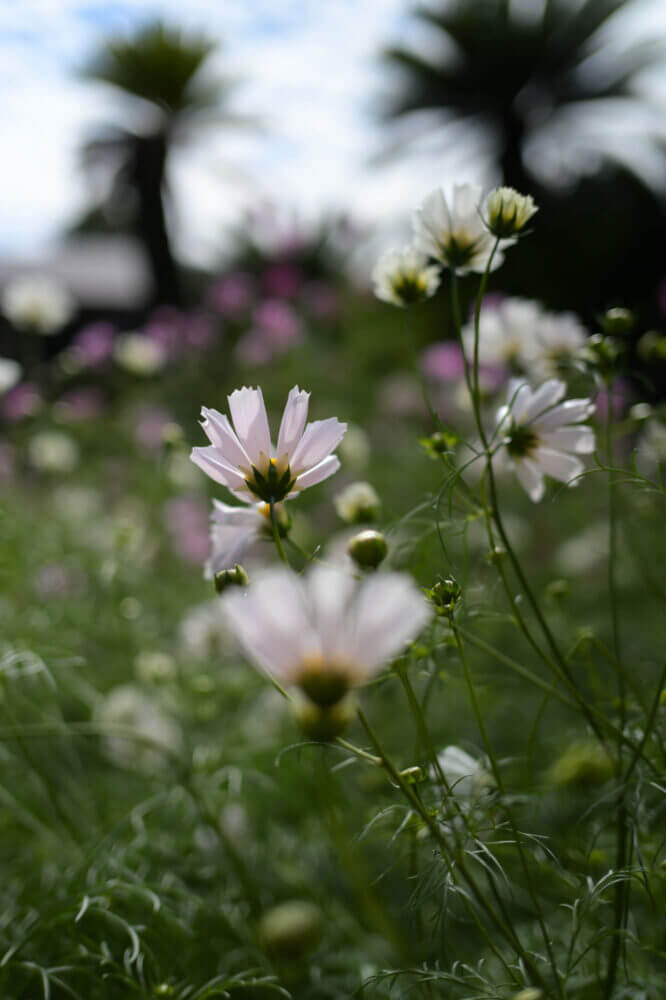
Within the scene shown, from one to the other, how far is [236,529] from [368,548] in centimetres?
11

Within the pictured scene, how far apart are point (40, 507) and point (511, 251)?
2.97 metres

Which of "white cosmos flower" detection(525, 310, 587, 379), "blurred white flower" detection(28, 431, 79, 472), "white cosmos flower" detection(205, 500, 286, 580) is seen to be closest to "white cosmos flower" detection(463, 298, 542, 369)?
"white cosmos flower" detection(525, 310, 587, 379)

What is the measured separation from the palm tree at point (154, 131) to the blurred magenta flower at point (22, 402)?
123 inches

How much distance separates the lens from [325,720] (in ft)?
0.97

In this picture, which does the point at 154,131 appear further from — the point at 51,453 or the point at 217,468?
the point at 217,468

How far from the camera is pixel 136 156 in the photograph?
605cm

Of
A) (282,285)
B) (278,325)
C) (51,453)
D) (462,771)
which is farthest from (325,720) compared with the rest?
(282,285)

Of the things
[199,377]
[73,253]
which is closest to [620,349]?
[199,377]

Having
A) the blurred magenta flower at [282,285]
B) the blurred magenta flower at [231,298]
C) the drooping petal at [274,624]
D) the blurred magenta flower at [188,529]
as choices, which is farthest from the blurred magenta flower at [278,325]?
the drooping petal at [274,624]

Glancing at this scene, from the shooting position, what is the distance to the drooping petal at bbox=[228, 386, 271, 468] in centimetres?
41

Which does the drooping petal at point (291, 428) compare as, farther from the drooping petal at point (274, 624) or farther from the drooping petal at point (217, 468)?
the drooping petal at point (274, 624)

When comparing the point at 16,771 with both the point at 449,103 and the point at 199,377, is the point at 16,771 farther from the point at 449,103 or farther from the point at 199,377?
the point at 449,103

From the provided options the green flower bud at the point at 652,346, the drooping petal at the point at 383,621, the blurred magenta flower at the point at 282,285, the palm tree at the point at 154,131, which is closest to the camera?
the drooping petal at the point at 383,621

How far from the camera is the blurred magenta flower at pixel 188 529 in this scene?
1897 mm
